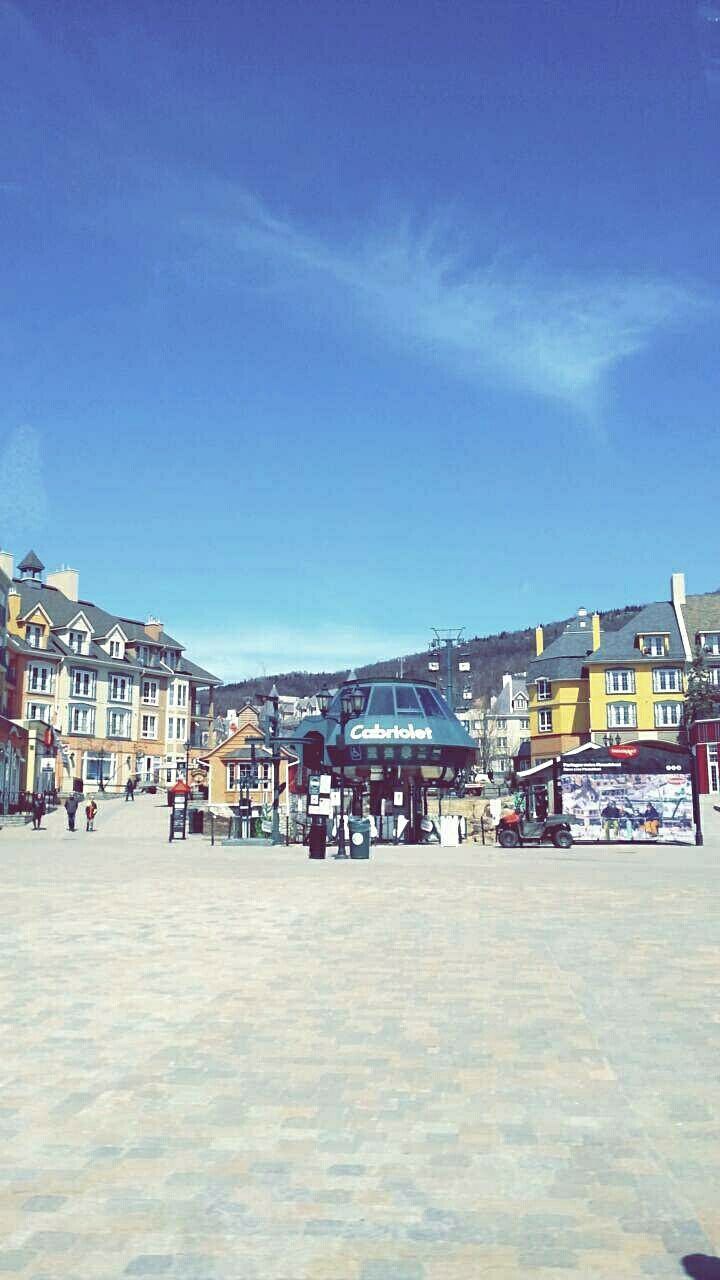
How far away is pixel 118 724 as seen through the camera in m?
72.5

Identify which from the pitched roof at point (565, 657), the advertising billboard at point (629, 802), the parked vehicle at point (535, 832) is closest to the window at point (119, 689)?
the pitched roof at point (565, 657)

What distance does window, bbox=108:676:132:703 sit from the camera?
2847 inches

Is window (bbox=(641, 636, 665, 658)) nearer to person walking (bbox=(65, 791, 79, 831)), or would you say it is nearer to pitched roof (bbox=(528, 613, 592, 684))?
pitched roof (bbox=(528, 613, 592, 684))

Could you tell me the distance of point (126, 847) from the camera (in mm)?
31922

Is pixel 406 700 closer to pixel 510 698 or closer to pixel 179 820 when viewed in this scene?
pixel 179 820

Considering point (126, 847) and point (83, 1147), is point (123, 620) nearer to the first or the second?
point (126, 847)

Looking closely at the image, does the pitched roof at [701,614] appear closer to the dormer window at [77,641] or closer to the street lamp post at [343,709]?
the street lamp post at [343,709]

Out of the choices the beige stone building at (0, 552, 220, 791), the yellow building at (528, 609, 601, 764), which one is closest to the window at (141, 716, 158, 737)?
the beige stone building at (0, 552, 220, 791)

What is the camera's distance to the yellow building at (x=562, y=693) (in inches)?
2744

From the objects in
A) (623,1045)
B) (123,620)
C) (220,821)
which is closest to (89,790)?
(123,620)

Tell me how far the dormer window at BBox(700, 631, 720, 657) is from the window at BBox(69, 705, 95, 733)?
134 ft

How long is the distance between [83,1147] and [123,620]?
73.3 m

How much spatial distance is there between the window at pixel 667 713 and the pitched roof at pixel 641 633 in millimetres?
2938

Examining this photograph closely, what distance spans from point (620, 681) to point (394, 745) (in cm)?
3185
